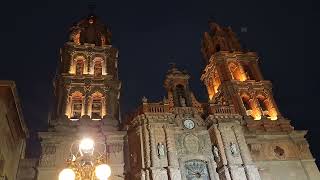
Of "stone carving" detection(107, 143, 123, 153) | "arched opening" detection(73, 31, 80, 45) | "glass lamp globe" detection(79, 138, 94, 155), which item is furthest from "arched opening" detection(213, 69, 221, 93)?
"glass lamp globe" detection(79, 138, 94, 155)

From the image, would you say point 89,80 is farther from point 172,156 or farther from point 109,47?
point 172,156

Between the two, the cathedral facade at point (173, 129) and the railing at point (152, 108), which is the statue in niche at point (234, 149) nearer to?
the cathedral facade at point (173, 129)

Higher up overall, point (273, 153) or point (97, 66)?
point (97, 66)

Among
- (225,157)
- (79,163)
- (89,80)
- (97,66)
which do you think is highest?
(97,66)

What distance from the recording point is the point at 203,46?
40906mm

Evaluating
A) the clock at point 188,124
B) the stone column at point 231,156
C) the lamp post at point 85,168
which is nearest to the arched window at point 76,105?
the clock at point 188,124

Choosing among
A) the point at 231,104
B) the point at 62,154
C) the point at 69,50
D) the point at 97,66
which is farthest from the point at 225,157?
the point at 69,50

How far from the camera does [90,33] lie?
35.4m

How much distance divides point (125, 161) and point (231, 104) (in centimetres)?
1029

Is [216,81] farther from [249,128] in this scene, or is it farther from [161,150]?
[161,150]

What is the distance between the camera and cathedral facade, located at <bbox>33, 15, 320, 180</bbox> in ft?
82.8

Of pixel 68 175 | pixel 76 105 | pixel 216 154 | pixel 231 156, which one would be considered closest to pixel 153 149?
pixel 216 154

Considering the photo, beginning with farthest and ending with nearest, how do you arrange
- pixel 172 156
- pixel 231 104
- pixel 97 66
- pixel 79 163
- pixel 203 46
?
pixel 203 46 → pixel 97 66 → pixel 231 104 → pixel 172 156 → pixel 79 163

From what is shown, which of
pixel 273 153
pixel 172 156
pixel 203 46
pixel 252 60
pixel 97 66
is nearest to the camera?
pixel 172 156
